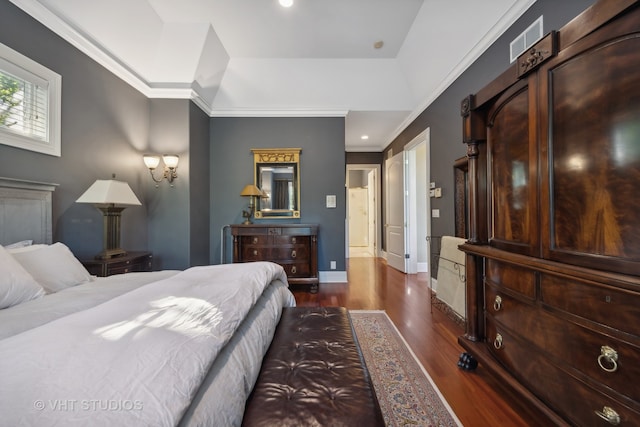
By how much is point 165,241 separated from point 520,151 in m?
3.91

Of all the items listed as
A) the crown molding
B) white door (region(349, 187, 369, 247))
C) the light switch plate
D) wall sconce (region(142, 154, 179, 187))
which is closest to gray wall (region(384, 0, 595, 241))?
the crown molding

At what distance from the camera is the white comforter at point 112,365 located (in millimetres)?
502

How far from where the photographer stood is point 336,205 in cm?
419

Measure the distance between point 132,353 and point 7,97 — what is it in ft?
8.44

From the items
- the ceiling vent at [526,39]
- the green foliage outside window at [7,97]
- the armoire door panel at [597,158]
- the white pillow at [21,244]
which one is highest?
the ceiling vent at [526,39]

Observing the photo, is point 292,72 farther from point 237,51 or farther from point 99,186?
point 99,186

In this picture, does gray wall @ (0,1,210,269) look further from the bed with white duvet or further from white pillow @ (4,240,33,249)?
the bed with white duvet

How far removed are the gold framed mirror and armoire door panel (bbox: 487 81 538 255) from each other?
2958mm

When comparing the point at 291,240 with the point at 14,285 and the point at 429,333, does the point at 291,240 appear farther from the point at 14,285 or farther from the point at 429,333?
the point at 14,285

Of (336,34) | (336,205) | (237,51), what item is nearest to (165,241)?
(336,205)

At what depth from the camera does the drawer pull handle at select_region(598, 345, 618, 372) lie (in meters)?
0.90

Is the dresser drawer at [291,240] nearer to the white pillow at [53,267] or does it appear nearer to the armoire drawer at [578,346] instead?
the white pillow at [53,267]

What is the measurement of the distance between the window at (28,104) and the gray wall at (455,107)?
4.05 metres

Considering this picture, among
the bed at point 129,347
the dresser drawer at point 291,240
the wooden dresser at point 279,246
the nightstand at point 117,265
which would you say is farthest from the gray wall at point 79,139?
the dresser drawer at point 291,240
